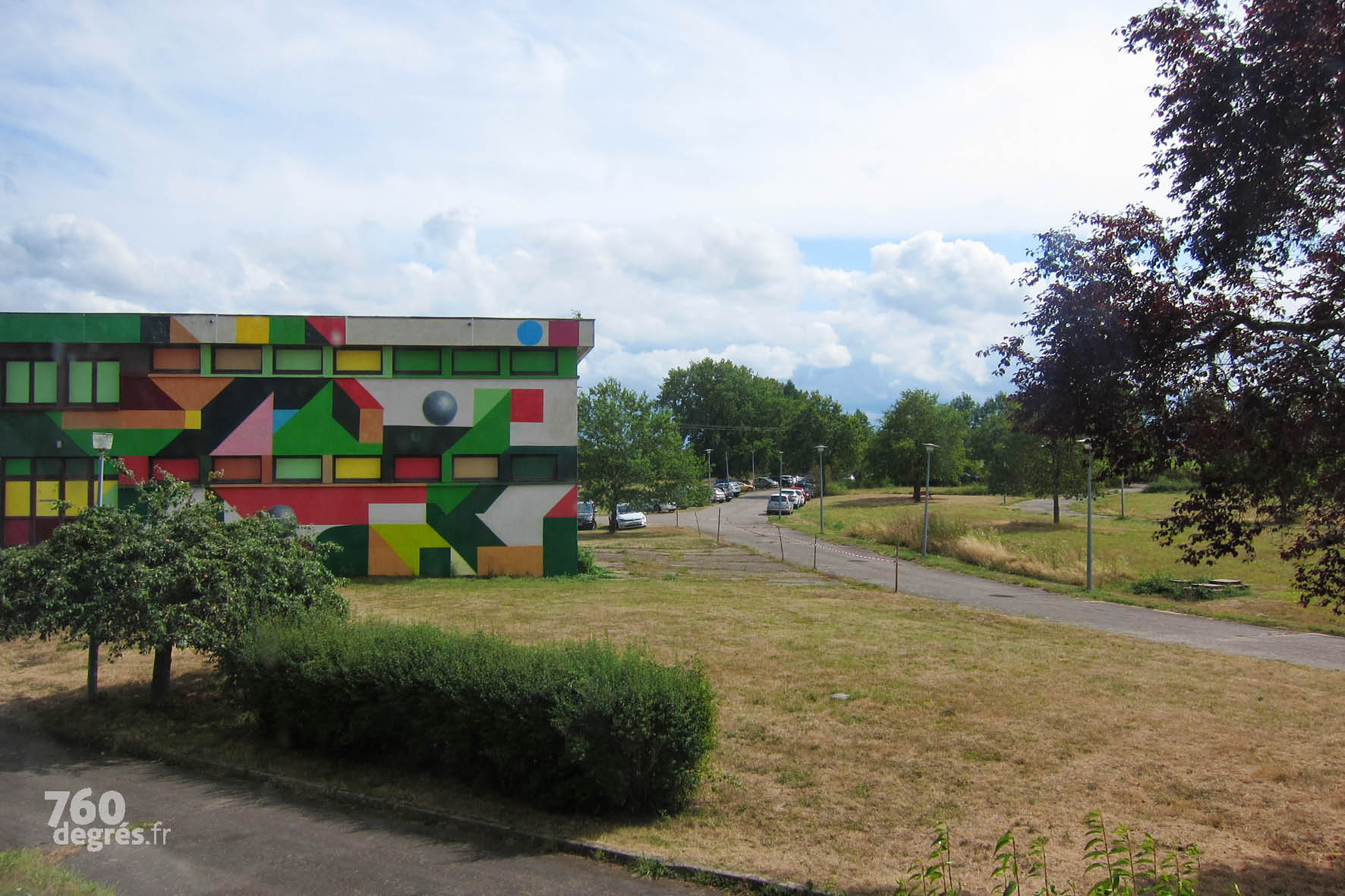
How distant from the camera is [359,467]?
83.1 ft

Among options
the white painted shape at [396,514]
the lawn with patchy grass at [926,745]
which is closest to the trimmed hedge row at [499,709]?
the lawn with patchy grass at [926,745]

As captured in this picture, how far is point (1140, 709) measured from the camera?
40.1 feet

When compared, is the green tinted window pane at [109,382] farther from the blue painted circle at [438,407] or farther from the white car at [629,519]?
the white car at [629,519]

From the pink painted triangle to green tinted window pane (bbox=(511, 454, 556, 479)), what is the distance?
262 inches

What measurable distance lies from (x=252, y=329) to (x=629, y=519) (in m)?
28.8

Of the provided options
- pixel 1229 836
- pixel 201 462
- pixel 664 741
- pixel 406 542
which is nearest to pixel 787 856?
pixel 664 741

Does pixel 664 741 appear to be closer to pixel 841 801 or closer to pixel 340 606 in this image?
pixel 841 801

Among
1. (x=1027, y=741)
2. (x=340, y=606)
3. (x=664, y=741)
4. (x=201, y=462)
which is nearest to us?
(x=664, y=741)

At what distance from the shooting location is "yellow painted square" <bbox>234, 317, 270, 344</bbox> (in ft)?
81.2

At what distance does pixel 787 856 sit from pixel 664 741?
1351mm

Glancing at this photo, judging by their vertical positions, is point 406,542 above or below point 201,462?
below

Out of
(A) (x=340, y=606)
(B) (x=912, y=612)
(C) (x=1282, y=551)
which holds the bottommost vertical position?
(B) (x=912, y=612)

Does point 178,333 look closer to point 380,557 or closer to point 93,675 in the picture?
point 380,557

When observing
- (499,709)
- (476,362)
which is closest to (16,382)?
(476,362)
